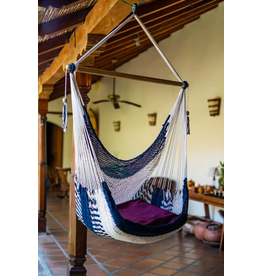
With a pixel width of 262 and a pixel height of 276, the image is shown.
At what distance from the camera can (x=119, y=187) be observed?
8.07ft

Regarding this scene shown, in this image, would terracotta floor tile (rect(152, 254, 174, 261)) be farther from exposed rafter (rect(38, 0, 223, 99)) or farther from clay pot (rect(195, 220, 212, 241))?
exposed rafter (rect(38, 0, 223, 99))

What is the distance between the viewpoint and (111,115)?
7.54 metres

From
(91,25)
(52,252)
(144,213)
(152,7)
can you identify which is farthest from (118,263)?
(152,7)

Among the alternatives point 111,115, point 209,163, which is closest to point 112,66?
point 111,115

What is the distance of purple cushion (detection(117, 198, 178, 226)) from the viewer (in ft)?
7.81

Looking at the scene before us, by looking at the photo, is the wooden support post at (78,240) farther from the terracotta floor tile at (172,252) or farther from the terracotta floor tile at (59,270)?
the terracotta floor tile at (172,252)

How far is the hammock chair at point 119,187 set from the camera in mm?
2008

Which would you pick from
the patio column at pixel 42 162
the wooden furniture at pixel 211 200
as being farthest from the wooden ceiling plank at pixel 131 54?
the wooden furniture at pixel 211 200

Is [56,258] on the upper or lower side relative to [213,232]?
lower

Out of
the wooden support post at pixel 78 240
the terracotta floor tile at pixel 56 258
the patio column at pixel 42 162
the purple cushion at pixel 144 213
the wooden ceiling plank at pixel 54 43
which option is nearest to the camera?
the purple cushion at pixel 144 213

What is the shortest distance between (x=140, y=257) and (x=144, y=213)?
1026 millimetres

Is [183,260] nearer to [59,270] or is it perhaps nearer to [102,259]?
[102,259]
